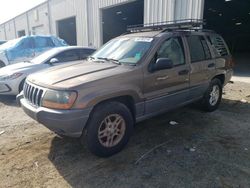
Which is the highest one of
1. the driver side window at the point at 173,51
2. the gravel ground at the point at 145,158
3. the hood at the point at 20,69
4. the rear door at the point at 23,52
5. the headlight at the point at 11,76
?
the driver side window at the point at 173,51

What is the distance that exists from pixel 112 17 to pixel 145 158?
64.7ft

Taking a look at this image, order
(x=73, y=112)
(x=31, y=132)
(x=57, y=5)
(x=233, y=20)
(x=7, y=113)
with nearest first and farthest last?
(x=73, y=112) < (x=31, y=132) < (x=7, y=113) < (x=57, y=5) < (x=233, y=20)

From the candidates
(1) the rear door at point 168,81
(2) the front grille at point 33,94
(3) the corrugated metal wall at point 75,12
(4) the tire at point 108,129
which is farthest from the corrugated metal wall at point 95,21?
(4) the tire at point 108,129

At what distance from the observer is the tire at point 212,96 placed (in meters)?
5.63

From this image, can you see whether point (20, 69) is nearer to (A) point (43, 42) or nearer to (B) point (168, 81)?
(A) point (43, 42)

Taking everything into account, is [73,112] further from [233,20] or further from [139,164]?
[233,20]

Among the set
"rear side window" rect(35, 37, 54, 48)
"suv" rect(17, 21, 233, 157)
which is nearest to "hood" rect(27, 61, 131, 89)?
"suv" rect(17, 21, 233, 157)

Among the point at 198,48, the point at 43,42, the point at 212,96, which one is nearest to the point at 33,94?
the point at 198,48

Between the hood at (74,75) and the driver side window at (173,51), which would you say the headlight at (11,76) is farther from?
the driver side window at (173,51)

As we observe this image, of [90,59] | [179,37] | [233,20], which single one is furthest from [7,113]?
[233,20]

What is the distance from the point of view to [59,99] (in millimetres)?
3289

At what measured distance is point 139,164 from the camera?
354 centimetres

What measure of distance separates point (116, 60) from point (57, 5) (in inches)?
713

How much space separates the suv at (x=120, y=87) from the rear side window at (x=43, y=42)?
22.7 ft
